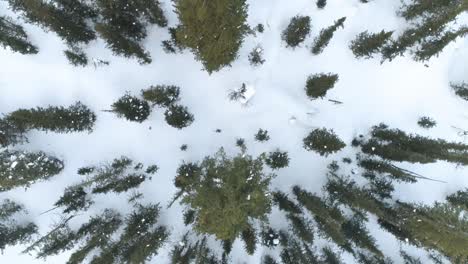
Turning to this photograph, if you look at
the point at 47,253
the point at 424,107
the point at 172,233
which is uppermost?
the point at 424,107

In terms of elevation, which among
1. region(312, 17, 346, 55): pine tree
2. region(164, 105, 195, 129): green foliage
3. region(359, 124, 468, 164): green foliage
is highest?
region(312, 17, 346, 55): pine tree

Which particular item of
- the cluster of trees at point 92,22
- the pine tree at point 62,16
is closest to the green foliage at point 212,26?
the cluster of trees at point 92,22

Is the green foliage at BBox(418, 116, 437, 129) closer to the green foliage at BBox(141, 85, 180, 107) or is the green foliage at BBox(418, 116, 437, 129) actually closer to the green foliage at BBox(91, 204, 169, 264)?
the green foliage at BBox(141, 85, 180, 107)

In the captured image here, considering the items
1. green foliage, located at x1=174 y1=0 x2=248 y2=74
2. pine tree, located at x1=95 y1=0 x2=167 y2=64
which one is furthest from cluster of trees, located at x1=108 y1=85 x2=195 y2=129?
green foliage, located at x1=174 y1=0 x2=248 y2=74

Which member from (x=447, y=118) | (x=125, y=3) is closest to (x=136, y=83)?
(x=125, y=3)

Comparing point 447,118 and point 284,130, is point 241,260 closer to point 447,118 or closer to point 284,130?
point 284,130

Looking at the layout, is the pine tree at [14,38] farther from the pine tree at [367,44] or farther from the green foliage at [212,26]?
the pine tree at [367,44]
